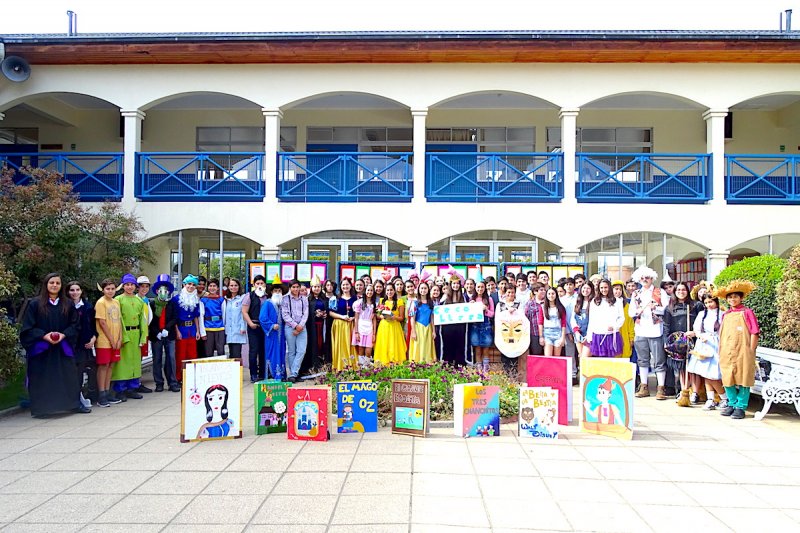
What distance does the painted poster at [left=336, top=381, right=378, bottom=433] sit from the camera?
274 inches

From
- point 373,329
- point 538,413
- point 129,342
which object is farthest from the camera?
point 373,329

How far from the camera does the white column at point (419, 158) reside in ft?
46.6

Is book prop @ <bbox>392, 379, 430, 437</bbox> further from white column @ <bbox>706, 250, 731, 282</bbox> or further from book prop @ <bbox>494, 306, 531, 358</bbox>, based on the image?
white column @ <bbox>706, 250, 731, 282</bbox>

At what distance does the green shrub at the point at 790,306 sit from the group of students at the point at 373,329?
73 cm

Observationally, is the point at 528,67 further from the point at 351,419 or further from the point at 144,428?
the point at 144,428

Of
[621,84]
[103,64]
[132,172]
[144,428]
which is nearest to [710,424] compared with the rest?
[144,428]

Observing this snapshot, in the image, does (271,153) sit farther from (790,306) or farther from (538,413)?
(790,306)

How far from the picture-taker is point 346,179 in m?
14.5

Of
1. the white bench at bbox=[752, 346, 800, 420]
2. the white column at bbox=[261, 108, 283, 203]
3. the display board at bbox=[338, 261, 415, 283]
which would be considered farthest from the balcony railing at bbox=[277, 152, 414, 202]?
the white bench at bbox=[752, 346, 800, 420]

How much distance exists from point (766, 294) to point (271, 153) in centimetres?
1005

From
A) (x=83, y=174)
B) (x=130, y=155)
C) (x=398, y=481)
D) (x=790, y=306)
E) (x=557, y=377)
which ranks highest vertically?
(x=130, y=155)

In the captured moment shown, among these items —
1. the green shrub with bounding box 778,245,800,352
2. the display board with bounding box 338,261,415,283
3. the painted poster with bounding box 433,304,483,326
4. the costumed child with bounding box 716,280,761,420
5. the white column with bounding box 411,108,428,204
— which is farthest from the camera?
the white column with bounding box 411,108,428,204

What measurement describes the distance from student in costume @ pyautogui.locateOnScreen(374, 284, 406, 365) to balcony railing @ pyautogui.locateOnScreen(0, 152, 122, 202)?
→ 25.3ft

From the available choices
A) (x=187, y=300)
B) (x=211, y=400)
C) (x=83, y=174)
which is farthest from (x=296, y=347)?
(x=83, y=174)
